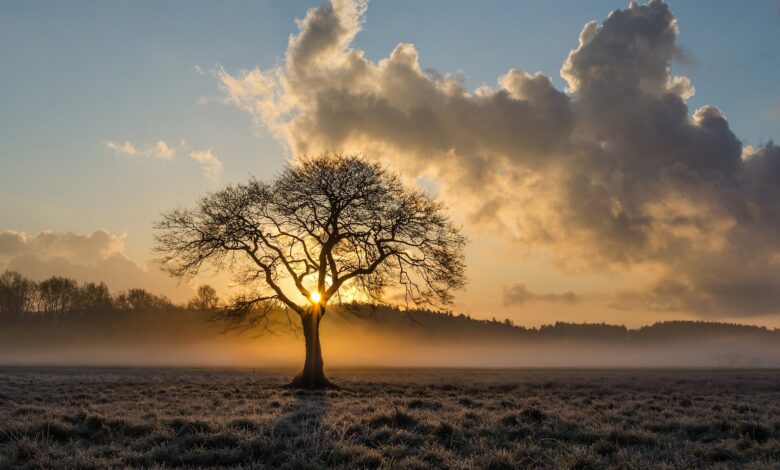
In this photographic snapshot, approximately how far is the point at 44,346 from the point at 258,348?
54.0m

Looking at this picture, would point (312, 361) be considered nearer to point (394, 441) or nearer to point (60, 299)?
point (394, 441)

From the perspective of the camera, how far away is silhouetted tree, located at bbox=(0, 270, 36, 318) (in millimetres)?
121188

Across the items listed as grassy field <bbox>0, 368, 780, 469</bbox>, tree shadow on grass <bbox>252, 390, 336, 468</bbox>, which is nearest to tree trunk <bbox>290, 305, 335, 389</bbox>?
grassy field <bbox>0, 368, 780, 469</bbox>

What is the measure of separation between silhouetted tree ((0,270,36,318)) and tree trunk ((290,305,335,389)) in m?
116

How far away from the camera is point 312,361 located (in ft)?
111

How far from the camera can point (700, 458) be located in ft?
31.4

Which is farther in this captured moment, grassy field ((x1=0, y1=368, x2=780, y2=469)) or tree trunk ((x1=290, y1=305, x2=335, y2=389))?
tree trunk ((x1=290, y1=305, x2=335, y2=389))

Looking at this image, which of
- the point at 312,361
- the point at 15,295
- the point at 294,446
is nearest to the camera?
the point at 294,446

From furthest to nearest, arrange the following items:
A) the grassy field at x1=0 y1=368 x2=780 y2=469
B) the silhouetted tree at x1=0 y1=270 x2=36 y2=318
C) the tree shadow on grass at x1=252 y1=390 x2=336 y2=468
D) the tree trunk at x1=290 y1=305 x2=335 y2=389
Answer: the silhouetted tree at x1=0 y1=270 x2=36 y2=318 < the tree trunk at x1=290 y1=305 x2=335 y2=389 < the grassy field at x1=0 y1=368 x2=780 y2=469 < the tree shadow on grass at x1=252 y1=390 x2=336 y2=468

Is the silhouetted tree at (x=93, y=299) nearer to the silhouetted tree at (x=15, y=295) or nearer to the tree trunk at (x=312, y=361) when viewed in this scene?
the silhouetted tree at (x=15, y=295)

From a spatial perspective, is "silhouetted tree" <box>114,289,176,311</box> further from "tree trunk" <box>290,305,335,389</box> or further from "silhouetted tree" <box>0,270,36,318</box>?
"tree trunk" <box>290,305,335,389</box>

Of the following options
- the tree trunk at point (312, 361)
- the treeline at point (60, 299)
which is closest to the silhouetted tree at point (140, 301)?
the treeline at point (60, 299)

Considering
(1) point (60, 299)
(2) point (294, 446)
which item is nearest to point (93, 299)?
(1) point (60, 299)

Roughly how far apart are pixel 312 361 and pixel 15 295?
120m
